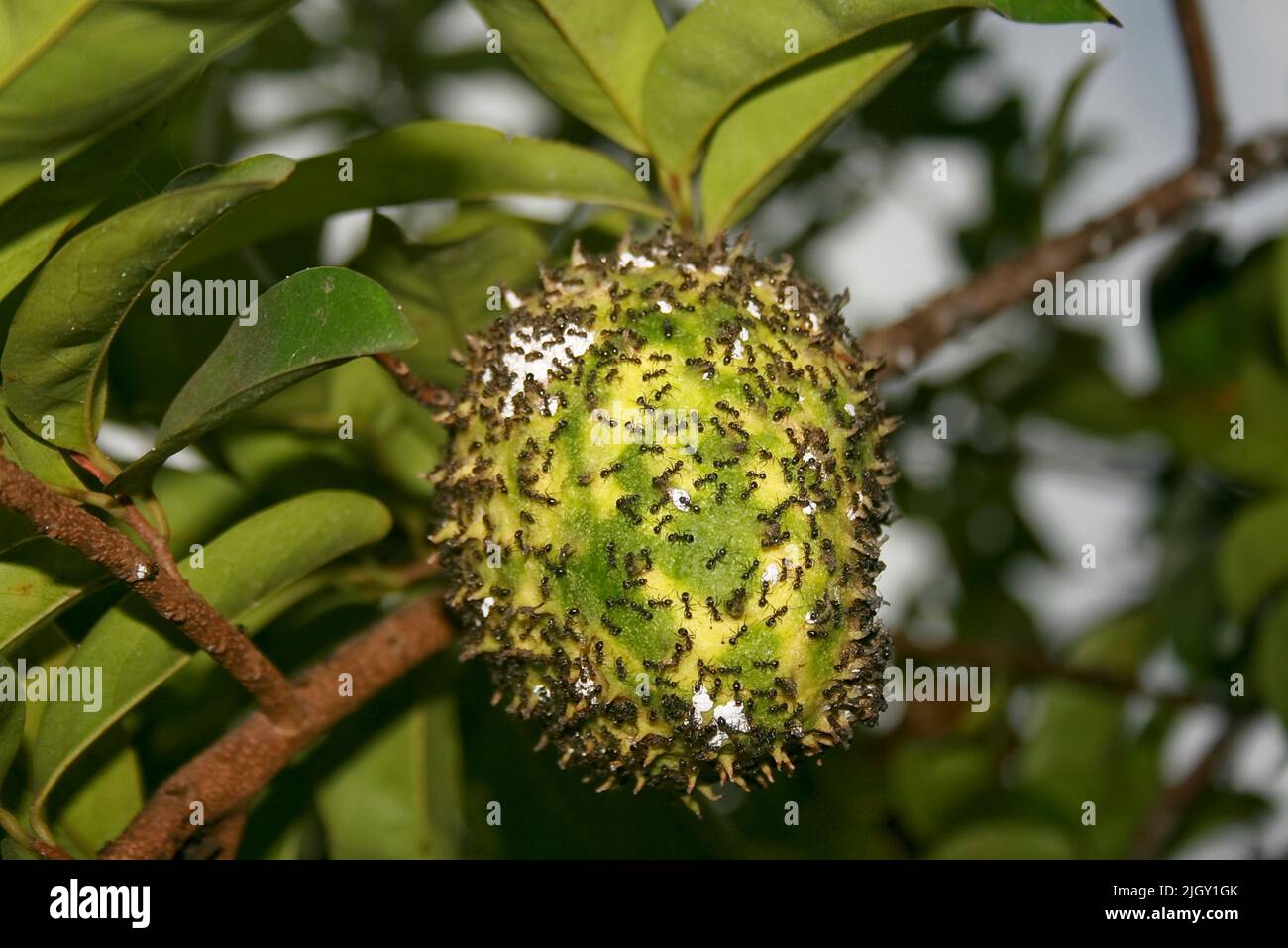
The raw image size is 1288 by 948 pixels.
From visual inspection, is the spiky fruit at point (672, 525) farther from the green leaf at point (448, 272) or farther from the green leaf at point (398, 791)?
the green leaf at point (398, 791)

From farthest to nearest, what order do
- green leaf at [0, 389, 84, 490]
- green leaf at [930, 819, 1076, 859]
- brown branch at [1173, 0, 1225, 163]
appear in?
1. green leaf at [930, 819, 1076, 859]
2. brown branch at [1173, 0, 1225, 163]
3. green leaf at [0, 389, 84, 490]

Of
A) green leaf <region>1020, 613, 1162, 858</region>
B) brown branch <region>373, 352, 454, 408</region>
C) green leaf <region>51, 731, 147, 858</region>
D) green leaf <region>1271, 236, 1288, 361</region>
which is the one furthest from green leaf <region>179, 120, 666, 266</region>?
green leaf <region>1020, 613, 1162, 858</region>

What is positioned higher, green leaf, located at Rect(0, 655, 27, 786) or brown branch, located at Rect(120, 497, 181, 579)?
brown branch, located at Rect(120, 497, 181, 579)

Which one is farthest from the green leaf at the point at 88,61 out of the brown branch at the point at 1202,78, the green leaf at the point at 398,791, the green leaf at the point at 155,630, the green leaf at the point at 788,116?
the brown branch at the point at 1202,78

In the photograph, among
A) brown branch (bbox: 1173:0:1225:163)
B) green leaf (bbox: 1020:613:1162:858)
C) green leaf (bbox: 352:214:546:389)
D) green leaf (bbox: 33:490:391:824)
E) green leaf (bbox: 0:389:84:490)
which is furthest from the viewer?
green leaf (bbox: 1020:613:1162:858)

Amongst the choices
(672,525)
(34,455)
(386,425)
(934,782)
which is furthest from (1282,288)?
(34,455)

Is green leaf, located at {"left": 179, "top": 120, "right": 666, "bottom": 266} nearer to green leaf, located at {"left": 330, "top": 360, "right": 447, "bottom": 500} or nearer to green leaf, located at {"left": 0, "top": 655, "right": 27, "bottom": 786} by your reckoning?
green leaf, located at {"left": 330, "top": 360, "right": 447, "bottom": 500}
